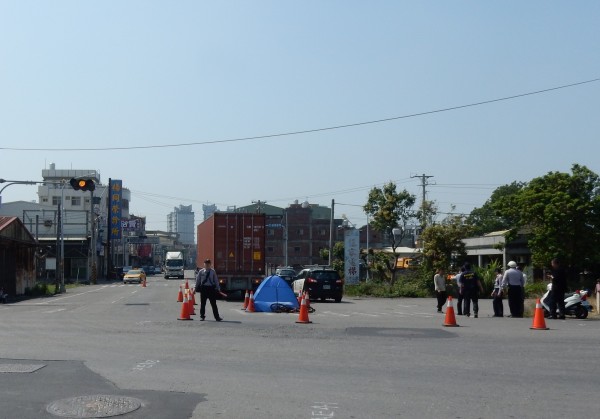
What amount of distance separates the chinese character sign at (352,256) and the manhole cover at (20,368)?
33.6 metres

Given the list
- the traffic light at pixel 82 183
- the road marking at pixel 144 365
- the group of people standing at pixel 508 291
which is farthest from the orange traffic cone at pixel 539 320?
the traffic light at pixel 82 183

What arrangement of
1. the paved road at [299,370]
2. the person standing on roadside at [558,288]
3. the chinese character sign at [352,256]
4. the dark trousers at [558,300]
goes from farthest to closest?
the chinese character sign at [352,256] → the dark trousers at [558,300] → the person standing on roadside at [558,288] → the paved road at [299,370]

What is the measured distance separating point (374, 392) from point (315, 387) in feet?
2.72

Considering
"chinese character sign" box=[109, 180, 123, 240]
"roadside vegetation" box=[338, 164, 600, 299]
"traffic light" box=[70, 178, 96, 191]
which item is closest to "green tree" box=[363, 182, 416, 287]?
"roadside vegetation" box=[338, 164, 600, 299]

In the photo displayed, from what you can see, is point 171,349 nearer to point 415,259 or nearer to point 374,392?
point 374,392

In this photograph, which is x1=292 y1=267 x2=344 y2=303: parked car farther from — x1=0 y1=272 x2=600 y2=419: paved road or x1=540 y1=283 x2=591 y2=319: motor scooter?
x1=0 y1=272 x2=600 y2=419: paved road

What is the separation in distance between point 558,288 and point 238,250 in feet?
58.3

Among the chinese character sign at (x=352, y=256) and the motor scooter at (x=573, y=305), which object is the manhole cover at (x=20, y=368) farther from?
the chinese character sign at (x=352, y=256)

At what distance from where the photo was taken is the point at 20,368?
38.1ft

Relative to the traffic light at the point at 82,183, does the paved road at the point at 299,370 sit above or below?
below

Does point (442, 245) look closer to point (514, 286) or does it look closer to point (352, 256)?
point (352, 256)

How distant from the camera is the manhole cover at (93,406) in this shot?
833 cm

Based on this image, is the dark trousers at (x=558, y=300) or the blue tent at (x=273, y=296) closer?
the dark trousers at (x=558, y=300)

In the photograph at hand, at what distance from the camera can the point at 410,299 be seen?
3859 centimetres
